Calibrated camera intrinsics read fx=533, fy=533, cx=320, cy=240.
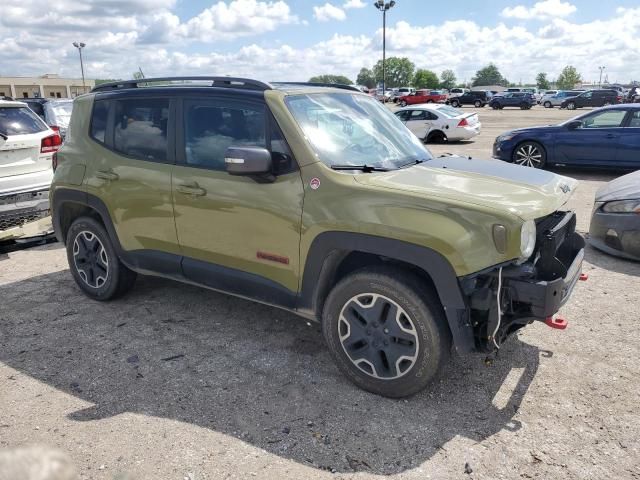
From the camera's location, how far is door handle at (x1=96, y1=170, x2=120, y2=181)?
14.5 feet

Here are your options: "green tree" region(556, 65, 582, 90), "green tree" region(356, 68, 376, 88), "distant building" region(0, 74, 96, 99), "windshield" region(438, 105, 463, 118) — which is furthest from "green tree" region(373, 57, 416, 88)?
"windshield" region(438, 105, 463, 118)

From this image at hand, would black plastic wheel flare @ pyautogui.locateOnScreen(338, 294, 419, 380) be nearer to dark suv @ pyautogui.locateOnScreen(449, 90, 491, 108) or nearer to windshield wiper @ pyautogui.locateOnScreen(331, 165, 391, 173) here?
windshield wiper @ pyautogui.locateOnScreen(331, 165, 391, 173)

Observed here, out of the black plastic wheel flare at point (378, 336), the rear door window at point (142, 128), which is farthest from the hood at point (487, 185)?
the rear door window at point (142, 128)

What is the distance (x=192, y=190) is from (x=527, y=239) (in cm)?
232

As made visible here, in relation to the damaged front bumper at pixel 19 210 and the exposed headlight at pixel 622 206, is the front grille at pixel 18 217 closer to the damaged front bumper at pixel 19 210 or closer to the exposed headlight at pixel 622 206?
the damaged front bumper at pixel 19 210

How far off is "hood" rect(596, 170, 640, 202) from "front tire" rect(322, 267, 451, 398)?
3958 mm

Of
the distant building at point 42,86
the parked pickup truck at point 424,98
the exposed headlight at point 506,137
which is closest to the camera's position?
the exposed headlight at point 506,137

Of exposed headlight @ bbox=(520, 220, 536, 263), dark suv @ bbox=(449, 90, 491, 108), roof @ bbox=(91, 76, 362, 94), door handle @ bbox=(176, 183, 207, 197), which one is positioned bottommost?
exposed headlight @ bbox=(520, 220, 536, 263)

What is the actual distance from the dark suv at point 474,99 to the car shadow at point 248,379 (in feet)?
173

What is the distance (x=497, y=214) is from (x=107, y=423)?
2.51 metres

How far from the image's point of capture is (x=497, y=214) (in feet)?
9.27

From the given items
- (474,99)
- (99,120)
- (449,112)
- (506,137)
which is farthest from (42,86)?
(99,120)

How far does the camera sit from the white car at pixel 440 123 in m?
18.2

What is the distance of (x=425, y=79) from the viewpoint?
13550 centimetres
